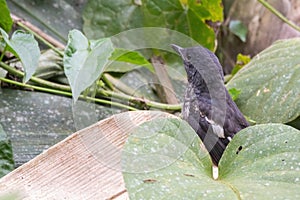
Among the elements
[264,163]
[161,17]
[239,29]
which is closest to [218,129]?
[264,163]

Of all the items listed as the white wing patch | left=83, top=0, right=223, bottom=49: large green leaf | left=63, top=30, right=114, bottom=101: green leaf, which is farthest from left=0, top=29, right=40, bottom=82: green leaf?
left=83, top=0, right=223, bottom=49: large green leaf

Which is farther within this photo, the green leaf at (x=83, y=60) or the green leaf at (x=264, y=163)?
the green leaf at (x=83, y=60)

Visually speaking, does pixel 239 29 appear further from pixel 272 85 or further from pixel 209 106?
pixel 209 106

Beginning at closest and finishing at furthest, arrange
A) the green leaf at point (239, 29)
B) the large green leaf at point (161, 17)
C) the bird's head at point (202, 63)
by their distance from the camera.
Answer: the bird's head at point (202, 63) → the large green leaf at point (161, 17) → the green leaf at point (239, 29)

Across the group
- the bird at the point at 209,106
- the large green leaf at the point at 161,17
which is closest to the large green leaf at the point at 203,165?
the bird at the point at 209,106

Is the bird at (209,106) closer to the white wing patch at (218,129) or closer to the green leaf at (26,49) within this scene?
the white wing patch at (218,129)

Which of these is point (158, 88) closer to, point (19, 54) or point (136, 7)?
point (136, 7)

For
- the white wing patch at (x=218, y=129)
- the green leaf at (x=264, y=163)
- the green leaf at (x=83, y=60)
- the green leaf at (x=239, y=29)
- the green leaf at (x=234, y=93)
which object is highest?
the green leaf at (x=83, y=60)

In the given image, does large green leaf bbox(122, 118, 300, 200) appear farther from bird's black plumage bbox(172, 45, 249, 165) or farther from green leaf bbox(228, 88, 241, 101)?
green leaf bbox(228, 88, 241, 101)
